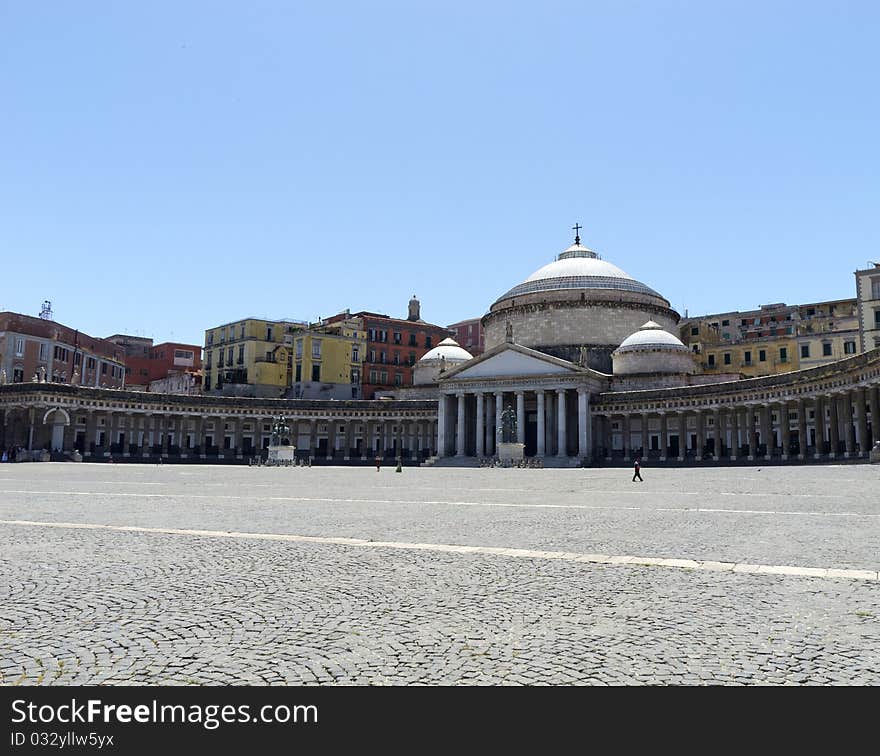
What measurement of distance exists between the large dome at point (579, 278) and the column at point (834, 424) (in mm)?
36385

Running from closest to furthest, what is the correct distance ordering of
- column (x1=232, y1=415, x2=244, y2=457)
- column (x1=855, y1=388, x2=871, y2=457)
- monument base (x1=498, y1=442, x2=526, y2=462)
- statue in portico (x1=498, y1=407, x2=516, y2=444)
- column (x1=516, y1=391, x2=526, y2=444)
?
column (x1=855, y1=388, x2=871, y2=457) → statue in portico (x1=498, y1=407, x2=516, y2=444) → monument base (x1=498, y1=442, x2=526, y2=462) → column (x1=516, y1=391, x2=526, y2=444) → column (x1=232, y1=415, x2=244, y2=457)

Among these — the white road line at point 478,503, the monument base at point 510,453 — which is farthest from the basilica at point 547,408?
the white road line at point 478,503

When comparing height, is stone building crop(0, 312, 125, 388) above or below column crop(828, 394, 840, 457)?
above

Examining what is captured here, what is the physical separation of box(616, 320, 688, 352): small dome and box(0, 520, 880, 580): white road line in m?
69.5

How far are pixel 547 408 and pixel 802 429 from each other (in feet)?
81.7

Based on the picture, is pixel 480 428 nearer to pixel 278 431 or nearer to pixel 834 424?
pixel 278 431

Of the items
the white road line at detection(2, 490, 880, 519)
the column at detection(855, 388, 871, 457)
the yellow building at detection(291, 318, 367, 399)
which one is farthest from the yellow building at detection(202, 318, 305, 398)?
the white road line at detection(2, 490, 880, 519)

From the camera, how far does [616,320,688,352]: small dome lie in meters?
76.9

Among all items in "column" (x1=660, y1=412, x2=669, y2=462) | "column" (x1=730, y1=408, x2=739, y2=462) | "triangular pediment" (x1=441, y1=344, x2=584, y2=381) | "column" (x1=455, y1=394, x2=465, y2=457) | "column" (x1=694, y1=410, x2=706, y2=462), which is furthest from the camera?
"column" (x1=455, y1=394, x2=465, y2=457)

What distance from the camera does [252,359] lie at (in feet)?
311

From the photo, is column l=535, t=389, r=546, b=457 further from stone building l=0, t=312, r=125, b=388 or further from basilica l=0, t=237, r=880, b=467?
stone building l=0, t=312, r=125, b=388
